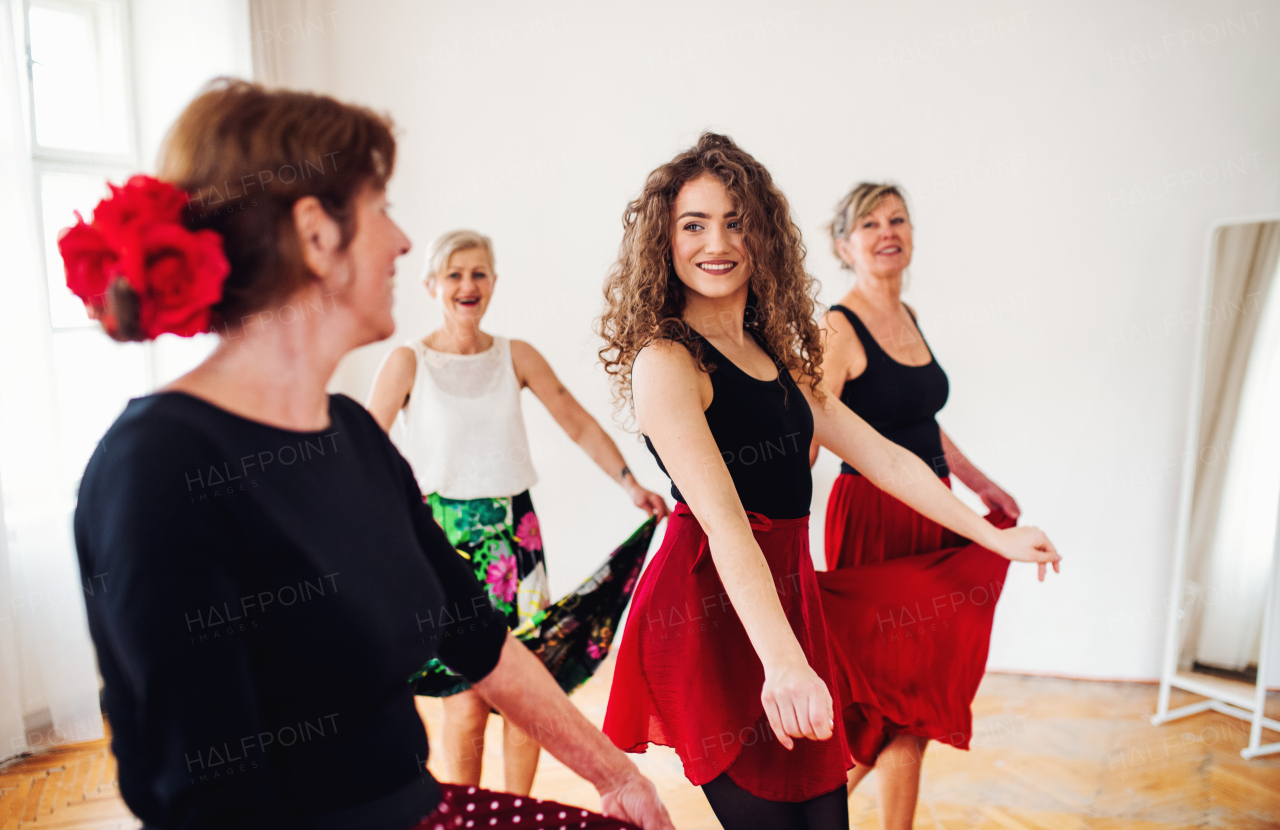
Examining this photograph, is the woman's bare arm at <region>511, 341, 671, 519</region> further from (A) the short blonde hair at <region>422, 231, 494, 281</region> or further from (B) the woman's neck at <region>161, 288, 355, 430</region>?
(B) the woman's neck at <region>161, 288, 355, 430</region>

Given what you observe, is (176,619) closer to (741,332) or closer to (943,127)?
(741,332)

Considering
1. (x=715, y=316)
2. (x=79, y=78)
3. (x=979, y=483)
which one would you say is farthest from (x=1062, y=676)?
(x=79, y=78)

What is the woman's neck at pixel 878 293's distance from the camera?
2570 mm

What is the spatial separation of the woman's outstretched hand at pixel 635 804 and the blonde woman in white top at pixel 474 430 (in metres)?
1.48

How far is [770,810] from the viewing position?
144cm

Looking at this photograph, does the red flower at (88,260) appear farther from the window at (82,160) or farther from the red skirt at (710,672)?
the window at (82,160)

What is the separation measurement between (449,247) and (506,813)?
7.20 ft

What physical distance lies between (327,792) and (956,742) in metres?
1.67

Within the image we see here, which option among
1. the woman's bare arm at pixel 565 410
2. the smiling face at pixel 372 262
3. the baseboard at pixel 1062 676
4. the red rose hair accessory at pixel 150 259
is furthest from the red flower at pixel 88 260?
the baseboard at pixel 1062 676

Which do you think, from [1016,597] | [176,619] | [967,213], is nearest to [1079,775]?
[1016,597]

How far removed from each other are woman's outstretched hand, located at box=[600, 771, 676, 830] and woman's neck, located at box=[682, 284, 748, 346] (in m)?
0.78

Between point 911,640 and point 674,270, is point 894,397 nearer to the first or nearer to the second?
point 911,640

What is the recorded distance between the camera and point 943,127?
382 cm

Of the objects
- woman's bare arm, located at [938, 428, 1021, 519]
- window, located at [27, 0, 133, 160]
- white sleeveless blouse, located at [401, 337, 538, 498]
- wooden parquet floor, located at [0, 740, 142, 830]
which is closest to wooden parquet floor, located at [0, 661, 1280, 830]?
wooden parquet floor, located at [0, 740, 142, 830]
